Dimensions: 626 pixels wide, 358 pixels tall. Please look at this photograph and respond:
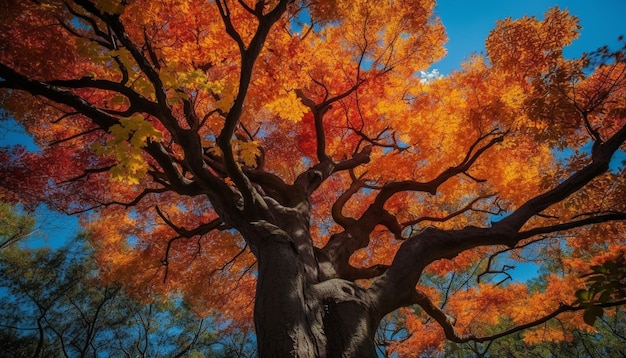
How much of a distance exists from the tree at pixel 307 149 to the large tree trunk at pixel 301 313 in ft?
0.06

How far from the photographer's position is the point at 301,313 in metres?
3.17

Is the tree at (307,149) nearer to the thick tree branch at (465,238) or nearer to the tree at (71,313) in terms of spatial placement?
the thick tree branch at (465,238)

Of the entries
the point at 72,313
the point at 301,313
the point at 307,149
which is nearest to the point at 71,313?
the point at 72,313

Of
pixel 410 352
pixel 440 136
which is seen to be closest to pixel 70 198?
pixel 440 136

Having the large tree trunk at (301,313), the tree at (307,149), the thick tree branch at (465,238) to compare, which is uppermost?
the tree at (307,149)

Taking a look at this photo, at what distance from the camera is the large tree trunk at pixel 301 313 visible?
9.50 feet

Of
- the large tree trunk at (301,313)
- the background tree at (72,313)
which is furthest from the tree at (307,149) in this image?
the background tree at (72,313)

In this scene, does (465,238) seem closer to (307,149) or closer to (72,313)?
(307,149)

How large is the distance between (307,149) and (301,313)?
702cm

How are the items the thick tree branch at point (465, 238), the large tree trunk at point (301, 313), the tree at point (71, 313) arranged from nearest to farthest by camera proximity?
the large tree trunk at point (301, 313), the thick tree branch at point (465, 238), the tree at point (71, 313)

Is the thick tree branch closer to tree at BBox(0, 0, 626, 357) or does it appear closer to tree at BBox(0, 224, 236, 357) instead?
tree at BBox(0, 0, 626, 357)

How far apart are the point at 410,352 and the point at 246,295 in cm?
836

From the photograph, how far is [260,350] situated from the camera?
2883 millimetres

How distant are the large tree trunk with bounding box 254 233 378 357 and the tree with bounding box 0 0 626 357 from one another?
0.02 metres
